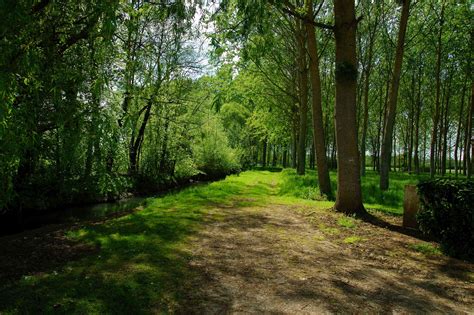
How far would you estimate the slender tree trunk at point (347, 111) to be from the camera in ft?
30.9

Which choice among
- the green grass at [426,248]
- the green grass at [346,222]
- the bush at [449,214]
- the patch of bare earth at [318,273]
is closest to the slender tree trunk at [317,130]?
the green grass at [346,222]

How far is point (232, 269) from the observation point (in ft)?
17.4

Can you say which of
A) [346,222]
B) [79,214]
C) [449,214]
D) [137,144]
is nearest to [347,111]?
[346,222]

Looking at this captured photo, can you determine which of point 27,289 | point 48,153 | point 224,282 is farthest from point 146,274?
point 48,153

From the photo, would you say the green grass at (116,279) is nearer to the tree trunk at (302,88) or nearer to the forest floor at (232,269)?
the forest floor at (232,269)

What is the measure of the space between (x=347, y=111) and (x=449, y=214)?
3860 millimetres

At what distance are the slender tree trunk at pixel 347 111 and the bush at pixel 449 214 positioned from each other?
97.6 inches

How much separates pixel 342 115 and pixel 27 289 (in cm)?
801

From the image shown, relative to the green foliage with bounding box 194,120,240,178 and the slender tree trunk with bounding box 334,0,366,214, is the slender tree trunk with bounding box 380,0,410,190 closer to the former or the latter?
the slender tree trunk with bounding box 334,0,366,214

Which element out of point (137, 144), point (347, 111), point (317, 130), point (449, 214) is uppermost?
point (347, 111)

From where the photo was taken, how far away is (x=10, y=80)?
155 inches

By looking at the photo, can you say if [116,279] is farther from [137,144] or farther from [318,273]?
[137,144]

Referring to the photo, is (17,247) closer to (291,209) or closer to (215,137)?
(291,209)

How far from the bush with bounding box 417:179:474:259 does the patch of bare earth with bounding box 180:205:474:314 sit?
1.22ft
